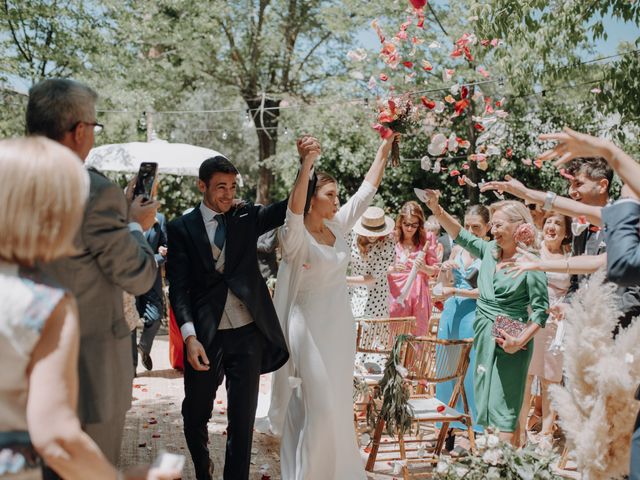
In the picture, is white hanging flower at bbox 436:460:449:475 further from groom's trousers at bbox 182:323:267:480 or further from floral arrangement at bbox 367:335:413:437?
floral arrangement at bbox 367:335:413:437

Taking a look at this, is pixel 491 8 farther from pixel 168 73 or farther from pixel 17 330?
pixel 168 73

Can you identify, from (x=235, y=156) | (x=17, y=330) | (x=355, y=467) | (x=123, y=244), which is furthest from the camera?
(x=235, y=156)

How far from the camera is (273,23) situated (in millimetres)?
21594

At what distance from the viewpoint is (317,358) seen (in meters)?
4.78

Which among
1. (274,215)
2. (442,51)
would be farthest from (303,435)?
(442,51)

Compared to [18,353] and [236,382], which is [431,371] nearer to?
[236,382]

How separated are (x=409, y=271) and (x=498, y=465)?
15.0 ft

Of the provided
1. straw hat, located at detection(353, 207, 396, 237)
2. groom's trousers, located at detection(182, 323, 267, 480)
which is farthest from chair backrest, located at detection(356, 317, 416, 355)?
groom's trousers, located at detection(182, 323, 267, 480)

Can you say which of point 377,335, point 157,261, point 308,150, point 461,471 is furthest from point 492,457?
point 157,261

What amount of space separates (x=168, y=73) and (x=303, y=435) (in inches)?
704

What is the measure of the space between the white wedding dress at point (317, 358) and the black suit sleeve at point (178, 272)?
63 centimetres

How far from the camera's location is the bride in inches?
187

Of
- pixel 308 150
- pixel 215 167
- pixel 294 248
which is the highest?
pixel 308 150

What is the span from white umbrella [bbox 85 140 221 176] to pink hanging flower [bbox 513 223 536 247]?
6.95 meters
